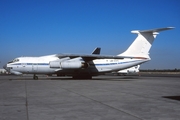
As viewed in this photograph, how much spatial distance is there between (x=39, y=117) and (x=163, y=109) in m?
3.31

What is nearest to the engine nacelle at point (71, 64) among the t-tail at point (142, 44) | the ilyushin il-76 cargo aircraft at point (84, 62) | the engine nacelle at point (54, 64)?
the ilyushin il-76 cargo aircraft at point (84, 62)

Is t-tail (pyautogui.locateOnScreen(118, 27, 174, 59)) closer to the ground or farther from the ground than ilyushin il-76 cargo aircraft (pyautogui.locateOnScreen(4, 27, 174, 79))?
farther from the ground

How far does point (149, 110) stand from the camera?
612cm

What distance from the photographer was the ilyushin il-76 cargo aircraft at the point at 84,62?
23.2m

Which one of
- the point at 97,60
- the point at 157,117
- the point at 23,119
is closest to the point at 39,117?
the point at 23,119

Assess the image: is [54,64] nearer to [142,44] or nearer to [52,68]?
[52,68]

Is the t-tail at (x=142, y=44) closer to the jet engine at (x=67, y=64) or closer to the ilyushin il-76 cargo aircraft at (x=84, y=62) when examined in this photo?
the ilyushin il-76 cargo aircraft at (x=84, y=62)

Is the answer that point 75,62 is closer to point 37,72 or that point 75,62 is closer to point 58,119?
point 37,72

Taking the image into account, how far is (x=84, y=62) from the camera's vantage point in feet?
78.1

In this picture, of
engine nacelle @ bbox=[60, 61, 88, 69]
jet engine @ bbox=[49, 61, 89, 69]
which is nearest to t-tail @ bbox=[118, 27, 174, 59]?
engine nacelle @ bbox=[60, 61, 88, 69]

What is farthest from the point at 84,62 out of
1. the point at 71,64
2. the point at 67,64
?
the point at 67,64

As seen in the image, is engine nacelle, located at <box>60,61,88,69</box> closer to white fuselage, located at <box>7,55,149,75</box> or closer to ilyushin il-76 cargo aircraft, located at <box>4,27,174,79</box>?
ilyushin il-76 cargo aircraft, located at <box>4,27,174,79</box>

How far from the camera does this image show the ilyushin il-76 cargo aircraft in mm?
23219

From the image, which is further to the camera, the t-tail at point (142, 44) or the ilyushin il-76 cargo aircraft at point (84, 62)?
the t-tail at point (142, 44)
